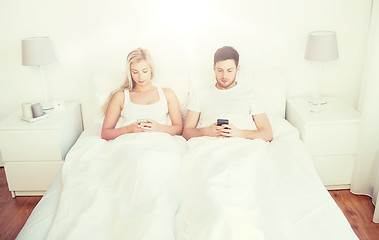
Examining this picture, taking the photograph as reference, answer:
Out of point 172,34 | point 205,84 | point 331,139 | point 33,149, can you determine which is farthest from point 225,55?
point 33,149

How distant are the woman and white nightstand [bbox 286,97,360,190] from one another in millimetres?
872

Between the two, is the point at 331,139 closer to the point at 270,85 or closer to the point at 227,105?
the point at 270,85

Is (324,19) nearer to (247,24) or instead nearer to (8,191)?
(247,24)

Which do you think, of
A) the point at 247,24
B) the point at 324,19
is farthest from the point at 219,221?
the point at 324,19

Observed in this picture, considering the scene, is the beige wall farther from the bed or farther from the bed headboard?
the bed

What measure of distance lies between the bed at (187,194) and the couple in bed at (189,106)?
140 mm

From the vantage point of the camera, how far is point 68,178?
6.37 ft

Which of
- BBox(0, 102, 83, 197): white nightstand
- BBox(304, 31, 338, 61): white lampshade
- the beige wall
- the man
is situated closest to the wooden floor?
BBox(0, 102, 83, 197): white nightstand

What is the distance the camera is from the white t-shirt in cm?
240

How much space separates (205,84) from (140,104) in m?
Answer: 0.49

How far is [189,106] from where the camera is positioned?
2.50m

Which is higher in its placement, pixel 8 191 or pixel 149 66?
pixel 149 66

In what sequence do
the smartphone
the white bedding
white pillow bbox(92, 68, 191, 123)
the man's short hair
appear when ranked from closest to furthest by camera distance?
1. the white bedding
2. the smartphone
3. the man's short hair
4. white pillow bbox(92, 68, 191, 123)

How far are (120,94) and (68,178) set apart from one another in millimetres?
776
